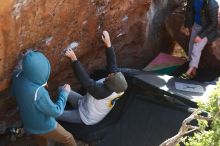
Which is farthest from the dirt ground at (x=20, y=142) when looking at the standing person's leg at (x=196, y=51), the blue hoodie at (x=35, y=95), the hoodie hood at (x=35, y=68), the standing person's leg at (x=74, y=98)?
the standing person's leg at (x=196, y=51)

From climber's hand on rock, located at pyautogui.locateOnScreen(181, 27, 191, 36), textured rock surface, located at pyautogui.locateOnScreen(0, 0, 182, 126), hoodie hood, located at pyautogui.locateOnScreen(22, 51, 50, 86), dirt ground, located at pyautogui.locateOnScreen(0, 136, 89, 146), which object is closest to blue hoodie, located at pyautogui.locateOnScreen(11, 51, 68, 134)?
hoodie hood, located at pyautogui.locateOnScreen(22, 51, 50, 86)

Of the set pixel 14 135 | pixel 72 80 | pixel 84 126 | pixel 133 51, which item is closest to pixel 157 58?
pixel 133 51

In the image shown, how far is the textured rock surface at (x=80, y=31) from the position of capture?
230 inches

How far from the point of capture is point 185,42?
8.58 m

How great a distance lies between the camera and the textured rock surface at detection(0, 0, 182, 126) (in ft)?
19.1

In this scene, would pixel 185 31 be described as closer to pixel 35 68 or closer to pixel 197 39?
pixel 197 39

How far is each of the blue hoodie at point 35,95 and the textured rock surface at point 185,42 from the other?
303 cm

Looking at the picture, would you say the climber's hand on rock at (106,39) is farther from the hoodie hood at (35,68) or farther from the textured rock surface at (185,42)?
the textured rock surface at (185,42)

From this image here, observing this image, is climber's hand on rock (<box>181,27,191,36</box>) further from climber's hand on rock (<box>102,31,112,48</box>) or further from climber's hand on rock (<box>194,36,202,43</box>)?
climber's hand on rock (<box>102,31,112,48</box>)

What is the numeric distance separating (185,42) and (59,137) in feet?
10.7

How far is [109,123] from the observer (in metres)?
6.89

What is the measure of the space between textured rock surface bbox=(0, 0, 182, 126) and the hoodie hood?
38cm

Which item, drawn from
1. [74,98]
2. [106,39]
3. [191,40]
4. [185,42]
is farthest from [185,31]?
[74,98]

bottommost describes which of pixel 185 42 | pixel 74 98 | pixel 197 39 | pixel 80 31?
pixel 185 42
